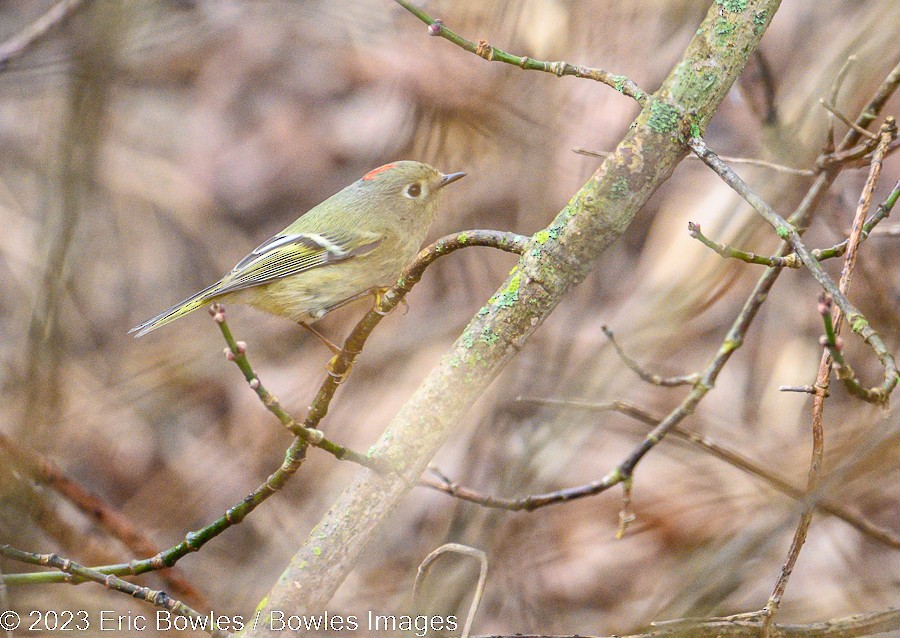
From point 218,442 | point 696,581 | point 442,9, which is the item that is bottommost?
point 696,581

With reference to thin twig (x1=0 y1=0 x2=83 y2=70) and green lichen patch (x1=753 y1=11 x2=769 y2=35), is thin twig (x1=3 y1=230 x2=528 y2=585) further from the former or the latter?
thin twig (x1=0 y1=0 x2=83 y2=70)

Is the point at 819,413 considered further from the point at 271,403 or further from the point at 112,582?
the point at 112,582

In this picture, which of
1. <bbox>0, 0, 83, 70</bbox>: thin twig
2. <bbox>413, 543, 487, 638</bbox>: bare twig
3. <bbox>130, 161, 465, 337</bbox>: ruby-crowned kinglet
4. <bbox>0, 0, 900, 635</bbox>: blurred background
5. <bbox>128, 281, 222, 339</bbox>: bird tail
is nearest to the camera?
<bbox>413, 543, 487, 638</bbox>: bare twig

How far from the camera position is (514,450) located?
335 centimetres

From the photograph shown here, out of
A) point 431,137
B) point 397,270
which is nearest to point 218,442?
point 431,137

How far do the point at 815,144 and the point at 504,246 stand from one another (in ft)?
5.91

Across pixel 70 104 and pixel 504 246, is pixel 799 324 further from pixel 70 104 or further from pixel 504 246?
pixel 70 104

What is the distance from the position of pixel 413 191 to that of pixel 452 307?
1665 millimetres

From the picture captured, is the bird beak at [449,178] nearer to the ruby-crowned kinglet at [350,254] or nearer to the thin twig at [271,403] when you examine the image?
the ruby-crowned kinglet at [350,254]

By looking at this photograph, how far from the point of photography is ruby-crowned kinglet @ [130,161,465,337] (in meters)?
2.37

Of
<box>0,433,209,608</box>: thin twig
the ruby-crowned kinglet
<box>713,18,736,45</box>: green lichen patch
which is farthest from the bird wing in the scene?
<box>713,18,736,45</box>: green lichen patch

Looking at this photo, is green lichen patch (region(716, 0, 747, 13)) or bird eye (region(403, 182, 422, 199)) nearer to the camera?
green lichen patch (region(716, 0, 747, 13))

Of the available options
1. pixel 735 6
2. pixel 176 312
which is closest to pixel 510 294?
pixel 735 6

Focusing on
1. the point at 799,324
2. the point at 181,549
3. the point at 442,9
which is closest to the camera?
the point at 181,549
